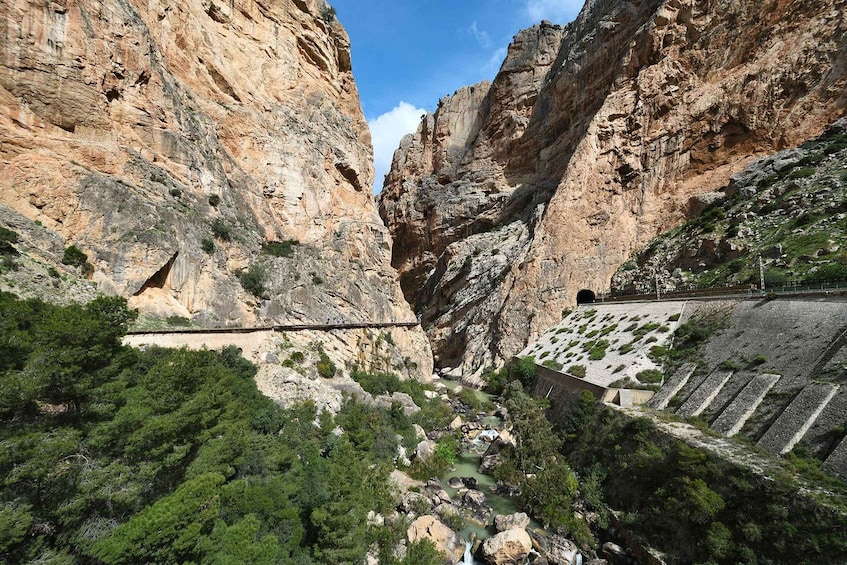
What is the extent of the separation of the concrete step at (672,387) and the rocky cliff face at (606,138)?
71.5 ft

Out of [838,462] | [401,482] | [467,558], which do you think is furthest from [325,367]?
[838,462]

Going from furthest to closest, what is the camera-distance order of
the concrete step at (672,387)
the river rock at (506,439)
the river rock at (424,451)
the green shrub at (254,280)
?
the green shrub at (254,280)
the river rock at (506,439)
the river rock at (424,451)
the concrete step at (672,387)

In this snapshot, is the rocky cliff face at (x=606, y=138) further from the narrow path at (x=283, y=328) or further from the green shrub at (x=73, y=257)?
the green shrub at (x=73, y=257)

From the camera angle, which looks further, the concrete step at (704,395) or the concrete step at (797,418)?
the concrete step at (704,395)

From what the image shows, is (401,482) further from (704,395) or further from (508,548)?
(704,395)

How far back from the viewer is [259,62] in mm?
36000

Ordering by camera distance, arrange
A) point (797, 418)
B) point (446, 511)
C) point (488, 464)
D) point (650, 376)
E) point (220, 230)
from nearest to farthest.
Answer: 1. point (797, 418)
2. point (446, 511)
3. point (650, 376)
4. point (488, 464)
5. point (220, 230)

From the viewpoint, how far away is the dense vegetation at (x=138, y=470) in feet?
24.7

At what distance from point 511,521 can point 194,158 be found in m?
27.5

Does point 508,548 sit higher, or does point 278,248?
point 278,248

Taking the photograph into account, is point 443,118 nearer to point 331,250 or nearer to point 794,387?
point 331,250

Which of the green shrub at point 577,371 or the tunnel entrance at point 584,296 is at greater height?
the tunnel entrance at point 584,296

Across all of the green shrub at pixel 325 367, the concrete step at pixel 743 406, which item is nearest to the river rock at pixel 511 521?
the concrete step at pixel 743 406

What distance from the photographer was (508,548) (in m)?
12.9
